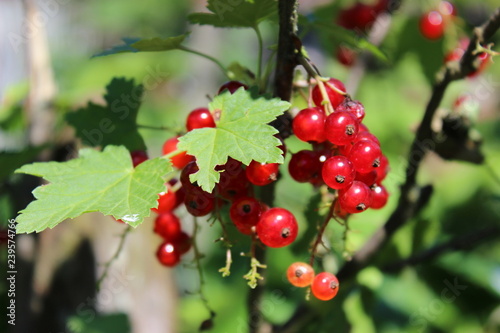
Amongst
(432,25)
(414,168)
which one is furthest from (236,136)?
(432,25)

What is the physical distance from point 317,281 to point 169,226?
11.6 inches

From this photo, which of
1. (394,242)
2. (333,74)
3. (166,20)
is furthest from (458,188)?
(166,20)

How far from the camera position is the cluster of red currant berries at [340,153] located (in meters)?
0.72

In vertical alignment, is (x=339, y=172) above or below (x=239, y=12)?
below

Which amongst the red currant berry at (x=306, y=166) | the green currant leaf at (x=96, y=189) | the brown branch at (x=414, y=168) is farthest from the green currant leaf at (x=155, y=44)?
the brown branch at (x=414, y=168)

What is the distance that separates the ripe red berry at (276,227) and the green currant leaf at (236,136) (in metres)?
0.11

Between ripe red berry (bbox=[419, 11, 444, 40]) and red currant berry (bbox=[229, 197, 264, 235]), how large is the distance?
118 centimetres

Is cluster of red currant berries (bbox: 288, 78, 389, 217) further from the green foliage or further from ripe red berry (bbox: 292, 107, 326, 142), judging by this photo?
the green foliage

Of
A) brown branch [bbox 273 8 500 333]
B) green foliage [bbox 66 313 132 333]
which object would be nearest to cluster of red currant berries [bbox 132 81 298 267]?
brown branch [bbox 273 8 500 333]

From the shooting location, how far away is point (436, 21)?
5.59 ft

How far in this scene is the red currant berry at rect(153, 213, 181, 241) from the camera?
943 mm

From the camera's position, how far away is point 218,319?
1.50 metres

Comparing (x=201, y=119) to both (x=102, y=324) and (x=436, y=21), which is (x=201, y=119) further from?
(x=436, y=21)

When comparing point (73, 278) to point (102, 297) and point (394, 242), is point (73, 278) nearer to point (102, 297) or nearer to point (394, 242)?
point (102, 297)
